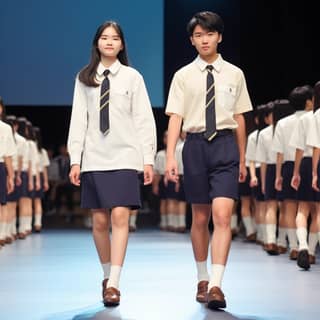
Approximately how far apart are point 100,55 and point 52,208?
13086 mm

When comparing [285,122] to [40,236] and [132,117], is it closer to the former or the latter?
[132,117]

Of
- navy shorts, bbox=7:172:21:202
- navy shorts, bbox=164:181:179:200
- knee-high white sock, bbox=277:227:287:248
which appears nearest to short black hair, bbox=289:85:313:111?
knee-high white sock, bbox=277:227:287:248

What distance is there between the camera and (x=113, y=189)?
16.2 ft

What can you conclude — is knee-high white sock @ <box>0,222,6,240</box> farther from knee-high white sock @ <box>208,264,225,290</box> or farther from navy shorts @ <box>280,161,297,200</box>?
knee-high white sock @ <box>208,264,225,290</box>

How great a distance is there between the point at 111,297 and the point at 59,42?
357 inches

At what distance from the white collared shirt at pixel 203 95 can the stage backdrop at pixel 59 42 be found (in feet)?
27.5

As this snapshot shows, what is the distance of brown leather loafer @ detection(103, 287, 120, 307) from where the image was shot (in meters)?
4.81

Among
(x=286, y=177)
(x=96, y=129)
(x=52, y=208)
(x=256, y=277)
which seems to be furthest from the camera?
(x=52, y=208)

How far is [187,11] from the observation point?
13.9 m

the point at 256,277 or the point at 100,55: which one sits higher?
the point at 100,55

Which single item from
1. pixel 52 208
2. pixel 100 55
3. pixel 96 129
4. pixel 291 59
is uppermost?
pixel 291 59

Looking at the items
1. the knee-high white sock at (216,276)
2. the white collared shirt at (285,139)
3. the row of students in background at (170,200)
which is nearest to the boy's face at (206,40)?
the knee-high white sock at (216,276)

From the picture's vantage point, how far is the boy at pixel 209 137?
4836 millimetres

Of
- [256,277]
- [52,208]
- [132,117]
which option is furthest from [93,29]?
[132,117]
